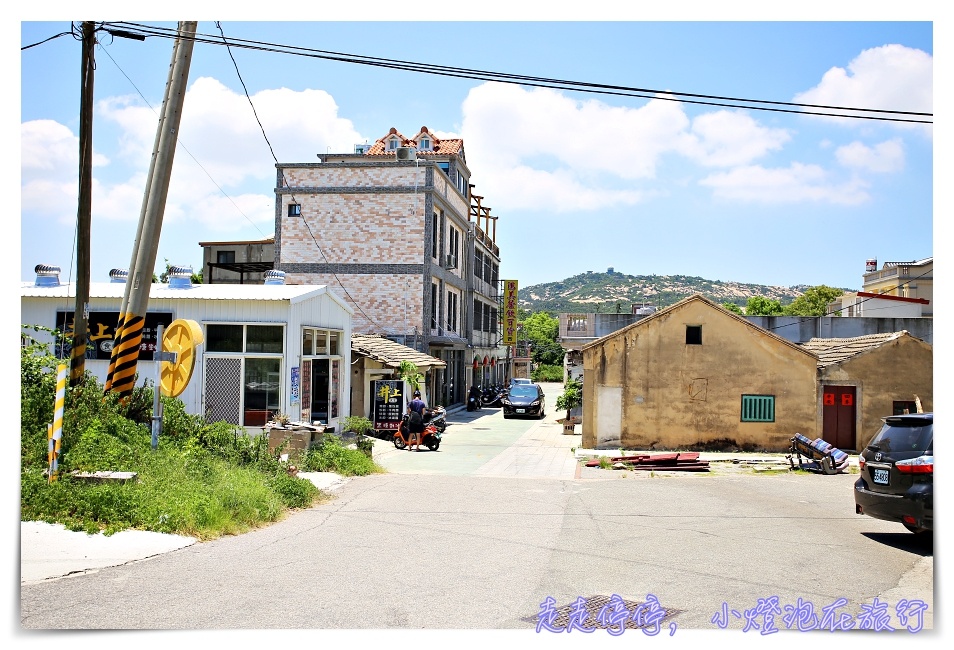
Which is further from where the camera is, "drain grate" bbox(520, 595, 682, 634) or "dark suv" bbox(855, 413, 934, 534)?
"dark suv" bbox(855, 413, 934, 534)

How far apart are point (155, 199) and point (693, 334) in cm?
1538

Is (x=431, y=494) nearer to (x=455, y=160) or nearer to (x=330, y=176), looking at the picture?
(x=330, y=176)

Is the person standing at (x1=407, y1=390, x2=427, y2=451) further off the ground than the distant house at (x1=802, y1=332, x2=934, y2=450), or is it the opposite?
the distant house at (x1=802, y1=332, x2=934, y2=450)

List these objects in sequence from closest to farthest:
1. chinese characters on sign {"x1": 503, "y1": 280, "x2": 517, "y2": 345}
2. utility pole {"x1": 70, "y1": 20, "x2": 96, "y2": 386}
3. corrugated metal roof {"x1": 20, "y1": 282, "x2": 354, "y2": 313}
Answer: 1. utility pole {"x1": 70, "y1": 20, "x2": 96, "y2": 386}
2. corrugated metal roof {"x1": 20, "y1": 282, "x2": 354, "y2": 313}
3. chinese characters on sign {"x1": 503, "y1": 280, "x2": 517, "y2": 345}

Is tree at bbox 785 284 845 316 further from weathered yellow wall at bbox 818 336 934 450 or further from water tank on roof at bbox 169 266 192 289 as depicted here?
water tank on roof at bbox 169 266 192 289

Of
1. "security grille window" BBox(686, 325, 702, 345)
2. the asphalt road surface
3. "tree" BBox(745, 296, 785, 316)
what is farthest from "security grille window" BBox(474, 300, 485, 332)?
"tree" BBox(745, 296, 785, 316)

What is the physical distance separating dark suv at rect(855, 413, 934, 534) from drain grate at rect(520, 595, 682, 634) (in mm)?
3780

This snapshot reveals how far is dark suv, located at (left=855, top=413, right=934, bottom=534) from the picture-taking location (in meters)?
8.63

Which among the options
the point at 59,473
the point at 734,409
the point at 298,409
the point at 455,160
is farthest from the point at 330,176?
the point at 59,473

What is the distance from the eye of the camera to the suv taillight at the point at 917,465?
28.5 feet

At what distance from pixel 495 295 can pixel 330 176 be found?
25.9 m

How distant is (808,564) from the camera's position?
827cm

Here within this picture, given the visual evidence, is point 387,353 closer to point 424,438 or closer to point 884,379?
point 424,438

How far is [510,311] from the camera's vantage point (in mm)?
48875
